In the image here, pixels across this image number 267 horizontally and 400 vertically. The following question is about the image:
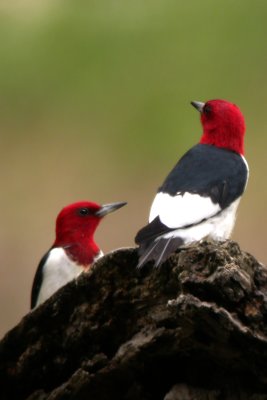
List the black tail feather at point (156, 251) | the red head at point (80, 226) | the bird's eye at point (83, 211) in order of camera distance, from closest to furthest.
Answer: the black tail feather at point (156, 251), the red head at point (80, 226), the bird's eye at point (83, 211)

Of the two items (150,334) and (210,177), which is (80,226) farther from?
(150,334)

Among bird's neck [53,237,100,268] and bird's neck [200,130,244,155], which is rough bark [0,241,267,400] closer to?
bird's neck [200,130,244,155]

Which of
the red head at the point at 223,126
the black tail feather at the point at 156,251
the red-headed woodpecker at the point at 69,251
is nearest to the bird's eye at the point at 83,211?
the red-headed woodpecker at the point at 69,251

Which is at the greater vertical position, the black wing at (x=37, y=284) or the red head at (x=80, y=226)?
the red head at (x=80, y=226)

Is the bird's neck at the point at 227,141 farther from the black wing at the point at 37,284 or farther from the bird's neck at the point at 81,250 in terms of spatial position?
the black wing at the point at 37,284

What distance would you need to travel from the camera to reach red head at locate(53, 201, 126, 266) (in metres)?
7.17

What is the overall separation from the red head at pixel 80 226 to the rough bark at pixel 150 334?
2360 millimetres

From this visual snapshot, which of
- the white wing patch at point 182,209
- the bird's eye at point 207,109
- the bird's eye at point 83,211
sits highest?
the bird's eye at point 207,109

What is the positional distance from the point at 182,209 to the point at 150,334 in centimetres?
112

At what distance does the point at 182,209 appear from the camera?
18.4 feet

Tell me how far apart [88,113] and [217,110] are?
8.00m

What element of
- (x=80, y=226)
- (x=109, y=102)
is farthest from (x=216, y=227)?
(x=109, y=102)

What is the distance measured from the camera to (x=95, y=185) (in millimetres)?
11672

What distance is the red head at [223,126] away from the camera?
6.58m
